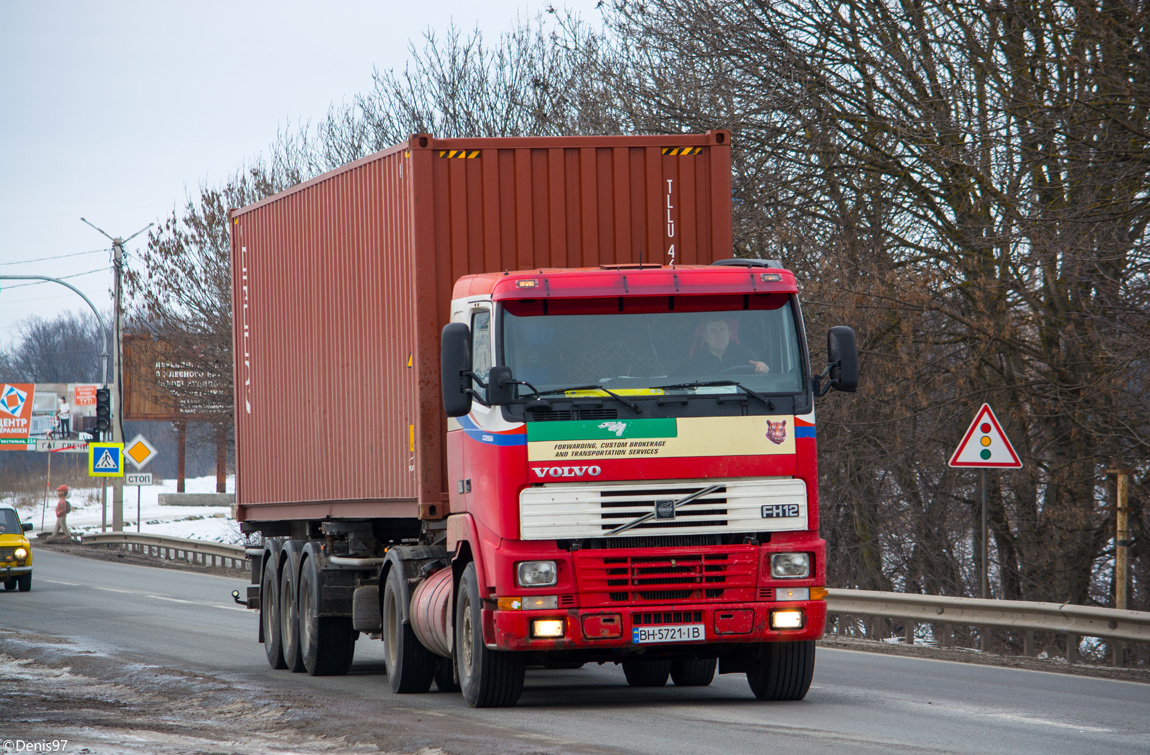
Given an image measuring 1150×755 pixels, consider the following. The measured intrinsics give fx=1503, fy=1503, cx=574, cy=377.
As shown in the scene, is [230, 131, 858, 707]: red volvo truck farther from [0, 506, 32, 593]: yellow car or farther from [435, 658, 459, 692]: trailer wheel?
[0, 506, 32, 593]: yellow car

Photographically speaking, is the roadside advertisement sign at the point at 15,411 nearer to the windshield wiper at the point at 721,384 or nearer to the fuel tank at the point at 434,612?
the fuel tank at the point at 434,612

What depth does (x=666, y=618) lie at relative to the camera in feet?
31.1

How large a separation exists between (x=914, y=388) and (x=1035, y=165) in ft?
11.7

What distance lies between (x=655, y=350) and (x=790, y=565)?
5.34 feet

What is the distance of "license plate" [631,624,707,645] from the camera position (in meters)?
9.45

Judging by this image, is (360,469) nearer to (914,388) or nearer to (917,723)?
(917,723)

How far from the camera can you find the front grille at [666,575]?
9.41 metres

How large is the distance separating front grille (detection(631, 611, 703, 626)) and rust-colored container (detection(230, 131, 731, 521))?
1.99 metres

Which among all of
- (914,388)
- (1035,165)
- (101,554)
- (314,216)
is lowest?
(101,554)

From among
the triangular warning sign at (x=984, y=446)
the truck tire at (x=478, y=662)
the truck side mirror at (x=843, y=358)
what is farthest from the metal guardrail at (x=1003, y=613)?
the truck tire at (x=478, y=662)

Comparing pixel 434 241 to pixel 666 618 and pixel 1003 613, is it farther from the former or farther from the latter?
pixel 1003 613

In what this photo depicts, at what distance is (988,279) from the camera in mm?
19188

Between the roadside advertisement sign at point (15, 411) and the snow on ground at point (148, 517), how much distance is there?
419 cm

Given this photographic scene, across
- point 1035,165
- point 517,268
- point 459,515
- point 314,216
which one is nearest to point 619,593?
point 459,515
